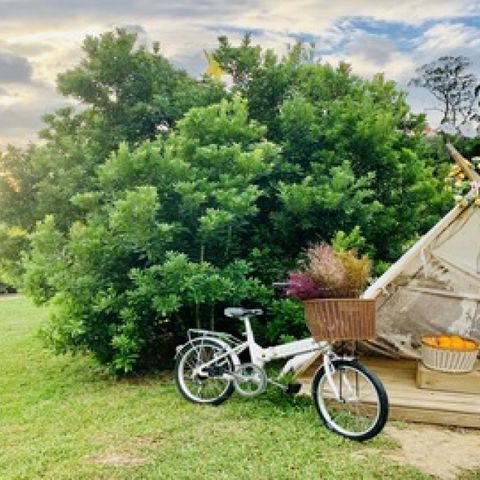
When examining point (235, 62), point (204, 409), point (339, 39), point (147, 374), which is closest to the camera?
point (204, 409)

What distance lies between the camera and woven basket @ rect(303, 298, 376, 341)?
17.7 ft

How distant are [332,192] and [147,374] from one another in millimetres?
2941

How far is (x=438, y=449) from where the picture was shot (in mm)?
5422

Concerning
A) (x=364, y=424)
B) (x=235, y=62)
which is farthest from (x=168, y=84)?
(x=364, y=424)

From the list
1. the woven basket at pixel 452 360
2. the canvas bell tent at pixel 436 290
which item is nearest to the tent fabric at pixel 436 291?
the canvas bell tent at pixel 436 290

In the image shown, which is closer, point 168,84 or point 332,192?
point 332,192

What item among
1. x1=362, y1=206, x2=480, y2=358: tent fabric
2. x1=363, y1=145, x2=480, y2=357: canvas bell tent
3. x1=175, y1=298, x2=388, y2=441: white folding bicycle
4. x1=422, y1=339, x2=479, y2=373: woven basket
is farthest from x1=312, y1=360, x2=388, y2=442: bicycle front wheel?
x1=362, y1=206, x2=480, y2=358: tent fabric

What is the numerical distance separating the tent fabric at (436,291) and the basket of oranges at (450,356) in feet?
2.71

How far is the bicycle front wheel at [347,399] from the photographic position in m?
5.65

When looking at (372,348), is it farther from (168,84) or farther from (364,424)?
(168,84)

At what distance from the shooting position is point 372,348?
792cm

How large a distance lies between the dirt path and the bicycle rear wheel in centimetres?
152

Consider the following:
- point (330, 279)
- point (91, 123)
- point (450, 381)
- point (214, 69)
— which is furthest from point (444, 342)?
point (91, 123)

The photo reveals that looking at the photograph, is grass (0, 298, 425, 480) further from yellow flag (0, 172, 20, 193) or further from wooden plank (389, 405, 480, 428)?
yellow flag (0, 172, 20, 193)
